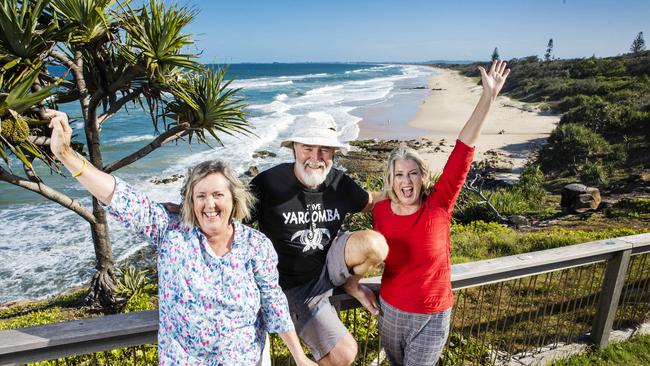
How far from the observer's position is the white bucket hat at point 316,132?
245cm

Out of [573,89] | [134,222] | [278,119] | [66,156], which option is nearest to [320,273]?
[134,222]

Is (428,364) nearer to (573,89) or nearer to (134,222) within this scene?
(134,222)

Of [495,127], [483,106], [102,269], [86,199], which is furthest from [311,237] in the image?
[495,127]

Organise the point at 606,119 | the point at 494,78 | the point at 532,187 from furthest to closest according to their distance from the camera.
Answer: the point at 606,119
the point at 532,187
the point at 494,78

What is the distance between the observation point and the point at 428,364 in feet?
7.64

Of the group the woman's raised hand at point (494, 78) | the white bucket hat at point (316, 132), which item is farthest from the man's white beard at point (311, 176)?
the woman's raised hand at point (494, 78)

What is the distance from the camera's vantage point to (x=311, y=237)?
243 centimetres

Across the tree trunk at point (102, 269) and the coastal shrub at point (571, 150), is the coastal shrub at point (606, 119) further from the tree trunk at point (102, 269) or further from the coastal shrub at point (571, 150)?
the tree trunk at point (102, 269)

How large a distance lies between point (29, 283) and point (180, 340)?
10203 mm

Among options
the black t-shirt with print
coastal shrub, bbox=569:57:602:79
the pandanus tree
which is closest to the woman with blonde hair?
the black t-shirt with print

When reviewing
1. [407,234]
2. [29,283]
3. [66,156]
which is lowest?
[29,283]

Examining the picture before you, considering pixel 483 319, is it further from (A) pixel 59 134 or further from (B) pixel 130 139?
(B) pixel 130 139

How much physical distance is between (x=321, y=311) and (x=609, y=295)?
2.42m

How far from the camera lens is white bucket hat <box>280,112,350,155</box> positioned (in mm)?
2453
